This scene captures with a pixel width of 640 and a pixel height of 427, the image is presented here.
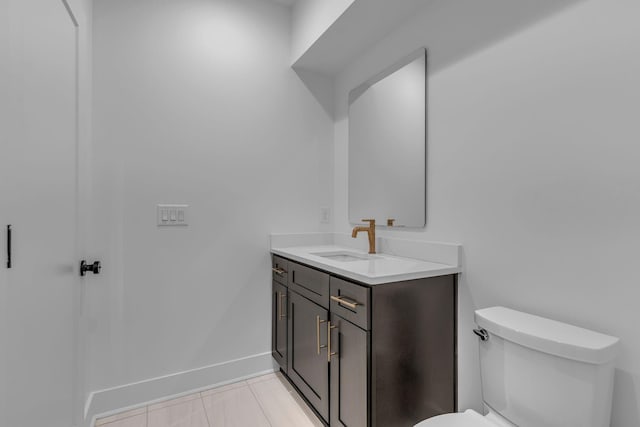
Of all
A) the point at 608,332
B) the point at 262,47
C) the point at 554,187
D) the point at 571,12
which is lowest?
the point at 608,332

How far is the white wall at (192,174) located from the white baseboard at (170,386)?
4cm

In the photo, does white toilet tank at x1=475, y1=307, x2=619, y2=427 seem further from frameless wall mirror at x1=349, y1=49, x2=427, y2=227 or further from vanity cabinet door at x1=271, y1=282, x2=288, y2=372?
vanity cabinet door at x1=271, y1=282, x2=288, y2=372

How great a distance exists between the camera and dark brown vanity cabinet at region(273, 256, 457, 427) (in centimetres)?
131

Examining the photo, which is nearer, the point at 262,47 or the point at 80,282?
the point at 80,282

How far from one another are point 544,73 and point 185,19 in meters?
2.00

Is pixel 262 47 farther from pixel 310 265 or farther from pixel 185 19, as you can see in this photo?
pixel 310 265

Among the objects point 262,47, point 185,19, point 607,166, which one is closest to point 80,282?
point 185,19

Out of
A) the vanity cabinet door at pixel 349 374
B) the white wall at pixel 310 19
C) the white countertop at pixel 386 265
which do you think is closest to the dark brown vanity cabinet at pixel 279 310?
the white countertop at pixel 386 265

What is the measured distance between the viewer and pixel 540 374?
1.01 meters

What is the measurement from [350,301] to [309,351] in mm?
557

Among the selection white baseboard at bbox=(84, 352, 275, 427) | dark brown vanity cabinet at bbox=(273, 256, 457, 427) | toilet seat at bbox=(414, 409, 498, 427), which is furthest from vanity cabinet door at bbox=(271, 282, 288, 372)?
toilet seat at bbox=(414, 409, 498, 427)

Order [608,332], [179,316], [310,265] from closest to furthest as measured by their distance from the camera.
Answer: [608,332] → [310,265] → [179,316]

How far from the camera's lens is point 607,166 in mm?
1054

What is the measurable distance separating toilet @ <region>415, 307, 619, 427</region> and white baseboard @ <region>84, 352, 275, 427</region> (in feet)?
4.73
